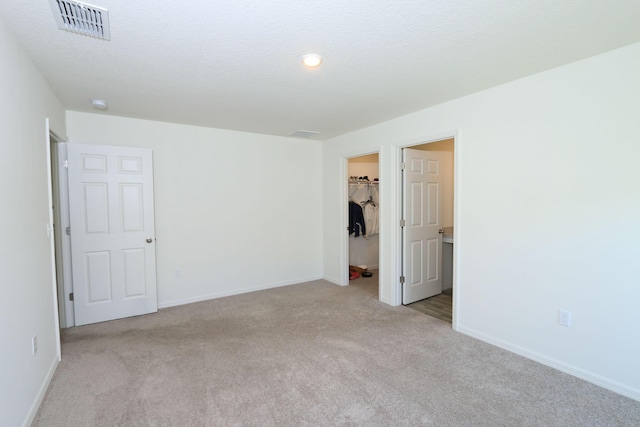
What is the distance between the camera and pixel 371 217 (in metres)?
6.08

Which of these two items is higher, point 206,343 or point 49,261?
point 49,261

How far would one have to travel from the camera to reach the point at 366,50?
2.09 m

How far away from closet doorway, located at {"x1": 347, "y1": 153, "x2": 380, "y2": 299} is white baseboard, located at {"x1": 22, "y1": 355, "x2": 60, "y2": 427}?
167 inches

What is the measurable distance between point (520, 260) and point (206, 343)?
2.99 m

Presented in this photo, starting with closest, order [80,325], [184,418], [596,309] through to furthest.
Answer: [184,418] < [596,309] < [80,325]

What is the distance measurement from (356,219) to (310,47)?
4127 mm

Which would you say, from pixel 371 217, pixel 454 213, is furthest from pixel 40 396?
pixel 371 217

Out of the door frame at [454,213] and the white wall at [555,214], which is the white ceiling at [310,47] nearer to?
the white wall at [555,214]

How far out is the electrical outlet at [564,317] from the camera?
7.92ft

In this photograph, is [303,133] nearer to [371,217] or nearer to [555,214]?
[371,217]

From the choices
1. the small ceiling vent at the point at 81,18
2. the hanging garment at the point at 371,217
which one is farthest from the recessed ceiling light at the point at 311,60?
the hanging garment at the point at 371,217

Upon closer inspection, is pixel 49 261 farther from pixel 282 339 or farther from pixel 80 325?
pixel 282 339

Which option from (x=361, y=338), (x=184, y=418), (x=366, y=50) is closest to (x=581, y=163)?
(x=366, y=50)

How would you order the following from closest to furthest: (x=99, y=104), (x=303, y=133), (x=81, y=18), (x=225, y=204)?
(x=81, y=18)
(x=99, y=104)
(x=225, y=204)
(x=303, y=133)
